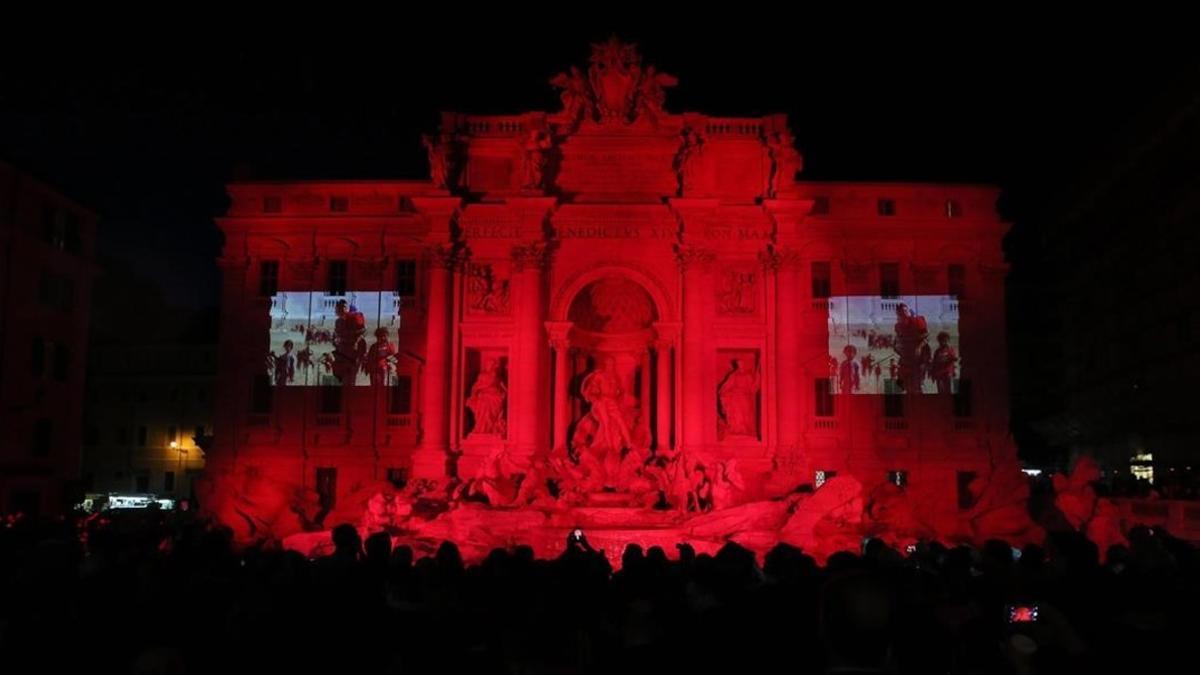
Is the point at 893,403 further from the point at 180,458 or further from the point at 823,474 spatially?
the point at 180,458

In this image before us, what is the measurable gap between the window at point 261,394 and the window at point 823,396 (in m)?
21.2

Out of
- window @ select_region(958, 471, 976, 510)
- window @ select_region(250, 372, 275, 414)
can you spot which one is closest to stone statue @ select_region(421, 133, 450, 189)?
window @ select_region(250, 372, 275, 414)

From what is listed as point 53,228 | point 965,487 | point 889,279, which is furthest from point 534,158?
point 53,228

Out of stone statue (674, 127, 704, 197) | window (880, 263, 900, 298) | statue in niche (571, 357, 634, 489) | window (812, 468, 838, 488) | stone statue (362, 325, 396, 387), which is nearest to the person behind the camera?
statue in niche (571, 357, 634, 489)

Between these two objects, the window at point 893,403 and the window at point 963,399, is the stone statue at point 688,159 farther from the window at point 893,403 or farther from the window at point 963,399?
the window at point 963,399

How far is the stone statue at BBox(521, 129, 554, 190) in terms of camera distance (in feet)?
119

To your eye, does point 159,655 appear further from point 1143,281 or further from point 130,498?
point 130,498

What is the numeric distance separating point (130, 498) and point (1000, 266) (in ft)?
161

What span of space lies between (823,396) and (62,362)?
3263cm

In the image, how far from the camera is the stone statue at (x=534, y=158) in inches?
1433

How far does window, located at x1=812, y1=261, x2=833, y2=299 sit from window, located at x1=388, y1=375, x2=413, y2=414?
53.2ft

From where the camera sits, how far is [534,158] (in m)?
36.4

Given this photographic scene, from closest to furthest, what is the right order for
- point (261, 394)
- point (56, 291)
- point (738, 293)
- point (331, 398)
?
point (738, 293) → point (331, 398) → point (261, 394) → point (56, 291)

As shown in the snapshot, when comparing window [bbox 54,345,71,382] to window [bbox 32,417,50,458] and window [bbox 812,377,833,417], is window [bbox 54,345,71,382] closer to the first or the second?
window [bbox 32,417,50,458]
